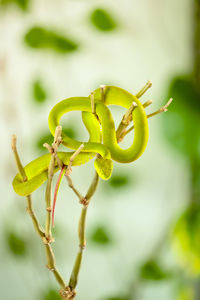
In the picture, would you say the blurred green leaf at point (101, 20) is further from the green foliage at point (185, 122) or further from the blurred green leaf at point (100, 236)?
the blurred green leaf at point (100, 236)

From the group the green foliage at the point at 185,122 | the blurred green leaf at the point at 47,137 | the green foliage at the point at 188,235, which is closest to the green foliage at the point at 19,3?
the blurred green leaf at the point at 47,137

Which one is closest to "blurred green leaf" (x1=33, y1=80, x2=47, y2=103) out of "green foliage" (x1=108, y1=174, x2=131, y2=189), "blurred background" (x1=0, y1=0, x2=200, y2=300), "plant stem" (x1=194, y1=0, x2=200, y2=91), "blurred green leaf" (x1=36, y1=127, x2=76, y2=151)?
"blurred background" (x1=0, y1=0, x2=200, y2=300)

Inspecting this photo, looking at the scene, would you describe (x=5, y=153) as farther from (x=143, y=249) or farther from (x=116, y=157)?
(x=116, y=157)

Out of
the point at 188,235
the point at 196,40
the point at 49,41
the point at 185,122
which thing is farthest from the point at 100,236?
the point at 196,40

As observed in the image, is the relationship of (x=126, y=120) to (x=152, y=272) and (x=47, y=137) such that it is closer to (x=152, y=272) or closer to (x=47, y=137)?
(x=47, y=137)

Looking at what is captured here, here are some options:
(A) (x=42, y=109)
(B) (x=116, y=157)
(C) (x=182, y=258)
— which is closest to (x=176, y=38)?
(A) (x=42, y=109)

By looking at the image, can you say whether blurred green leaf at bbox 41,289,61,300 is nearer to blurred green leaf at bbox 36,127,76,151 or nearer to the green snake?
blurred green leaf at bbox 36,127,76,151
